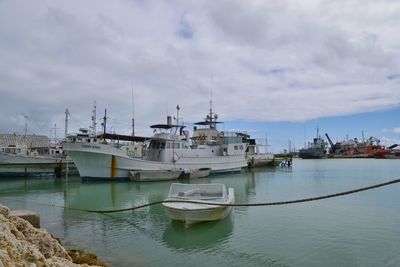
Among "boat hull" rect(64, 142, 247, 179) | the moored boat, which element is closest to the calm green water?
"boat hull" rect(64, 142, 247, 179)

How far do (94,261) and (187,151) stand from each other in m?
32.8

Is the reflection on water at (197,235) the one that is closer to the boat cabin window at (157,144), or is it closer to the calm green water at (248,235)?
the calm green water at (248,235)

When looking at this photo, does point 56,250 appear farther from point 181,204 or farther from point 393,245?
point 393,245

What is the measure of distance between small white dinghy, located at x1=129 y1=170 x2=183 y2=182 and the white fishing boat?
2.82 feet

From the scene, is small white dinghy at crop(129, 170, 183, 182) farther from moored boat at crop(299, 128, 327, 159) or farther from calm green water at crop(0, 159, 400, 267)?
moored boat at crop(299, 128, 327, 159)

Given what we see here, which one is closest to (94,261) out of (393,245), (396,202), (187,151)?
(393,245)

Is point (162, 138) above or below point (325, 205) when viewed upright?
above

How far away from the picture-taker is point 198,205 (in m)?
13.4

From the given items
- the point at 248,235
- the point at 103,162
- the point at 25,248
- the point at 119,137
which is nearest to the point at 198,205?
the point at 248,235

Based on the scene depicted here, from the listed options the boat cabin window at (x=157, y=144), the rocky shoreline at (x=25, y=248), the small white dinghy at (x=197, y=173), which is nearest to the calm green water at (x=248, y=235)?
the rocky shoreline at (x=25, y=248)

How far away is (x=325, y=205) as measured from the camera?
62.9 ft

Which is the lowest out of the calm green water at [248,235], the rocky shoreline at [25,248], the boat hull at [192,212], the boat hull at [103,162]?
the calm green water at [248,235]

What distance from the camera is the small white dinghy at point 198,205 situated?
42.7 ft

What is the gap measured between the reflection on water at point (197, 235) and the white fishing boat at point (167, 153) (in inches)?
859
